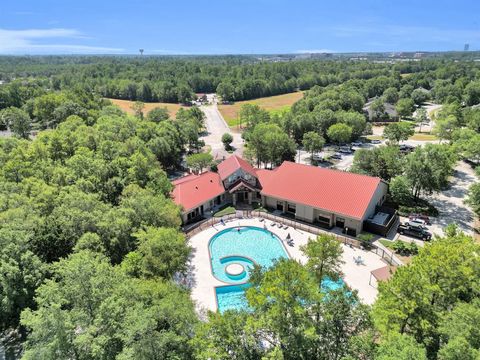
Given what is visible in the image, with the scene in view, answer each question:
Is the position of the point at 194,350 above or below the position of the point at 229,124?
above

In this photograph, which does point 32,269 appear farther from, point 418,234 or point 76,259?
point 418,234

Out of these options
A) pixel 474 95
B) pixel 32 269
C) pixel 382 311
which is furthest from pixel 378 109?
pixel 32 269

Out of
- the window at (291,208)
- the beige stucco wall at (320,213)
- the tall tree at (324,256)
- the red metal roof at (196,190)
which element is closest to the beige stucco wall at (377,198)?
the beige stucco wall at (320,213)

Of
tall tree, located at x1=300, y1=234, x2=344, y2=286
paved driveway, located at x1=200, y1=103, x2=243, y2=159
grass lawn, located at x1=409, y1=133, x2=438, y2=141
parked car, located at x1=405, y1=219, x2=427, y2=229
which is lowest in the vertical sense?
paved driveway, located at x1=200, y1=103, x2=243, y2=159

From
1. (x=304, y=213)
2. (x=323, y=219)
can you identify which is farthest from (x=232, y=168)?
(x=323, y=219)

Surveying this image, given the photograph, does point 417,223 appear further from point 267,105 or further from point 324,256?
point 267,105

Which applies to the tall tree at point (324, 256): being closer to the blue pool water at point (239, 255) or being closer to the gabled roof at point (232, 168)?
the blue pool water at point (239, 255)

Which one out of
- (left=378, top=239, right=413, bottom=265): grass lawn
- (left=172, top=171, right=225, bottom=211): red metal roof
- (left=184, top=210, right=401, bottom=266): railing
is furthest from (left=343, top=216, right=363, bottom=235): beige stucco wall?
(left=172, top=171, right=225, bottom=211): red metal roof

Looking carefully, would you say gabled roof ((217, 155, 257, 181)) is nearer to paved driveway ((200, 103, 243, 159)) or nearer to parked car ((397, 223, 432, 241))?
parked car ((397, 223, 432, 241))
